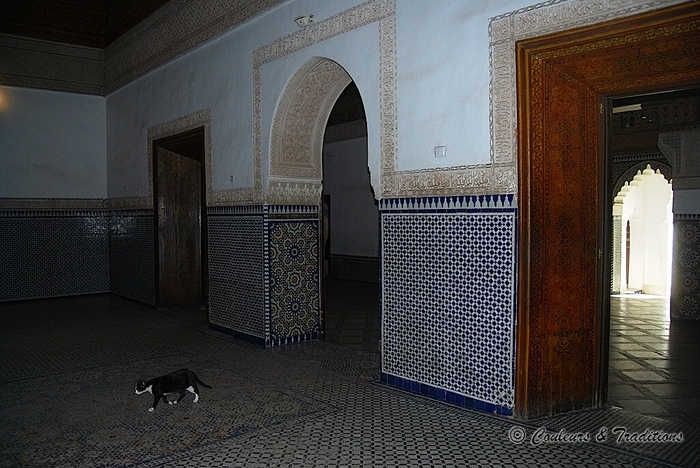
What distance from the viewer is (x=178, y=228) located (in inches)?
223

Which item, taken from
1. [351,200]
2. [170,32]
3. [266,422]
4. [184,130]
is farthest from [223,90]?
Result: [351,200]

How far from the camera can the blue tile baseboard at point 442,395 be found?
2533 millimetres

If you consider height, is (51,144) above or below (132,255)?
above

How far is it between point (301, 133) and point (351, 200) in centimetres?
389

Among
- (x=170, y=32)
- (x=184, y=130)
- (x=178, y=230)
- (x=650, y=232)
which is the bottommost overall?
(x=650, y=232)

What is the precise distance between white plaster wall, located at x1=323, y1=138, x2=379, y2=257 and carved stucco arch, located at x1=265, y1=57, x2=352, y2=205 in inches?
132

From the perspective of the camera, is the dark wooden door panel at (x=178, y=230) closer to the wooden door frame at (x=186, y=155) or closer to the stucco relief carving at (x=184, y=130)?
the wooden door frame at (x=186, y=155)

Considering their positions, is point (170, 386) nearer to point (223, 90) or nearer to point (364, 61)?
point (364, 61)

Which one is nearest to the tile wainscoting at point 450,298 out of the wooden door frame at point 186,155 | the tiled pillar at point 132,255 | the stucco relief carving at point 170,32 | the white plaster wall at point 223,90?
the white plaster wall at point 223,90

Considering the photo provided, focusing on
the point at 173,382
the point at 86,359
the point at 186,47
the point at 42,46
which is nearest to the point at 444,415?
the point at 173,382

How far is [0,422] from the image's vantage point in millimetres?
2520

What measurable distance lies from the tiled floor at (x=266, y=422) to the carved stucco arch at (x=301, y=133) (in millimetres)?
1072

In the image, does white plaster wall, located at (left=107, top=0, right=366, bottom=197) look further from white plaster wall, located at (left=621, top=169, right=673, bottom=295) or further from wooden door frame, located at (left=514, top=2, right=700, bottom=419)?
white plaster wall, located at (left=621, top=169, right=673, bottom=295)

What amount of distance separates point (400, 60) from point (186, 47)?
2.47 metres
